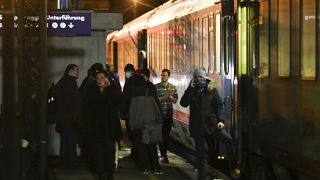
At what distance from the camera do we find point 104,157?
39.1 feet

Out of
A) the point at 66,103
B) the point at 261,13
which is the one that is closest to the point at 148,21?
the point at 66,103

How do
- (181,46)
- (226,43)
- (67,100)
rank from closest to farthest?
1. (226,43)
2. (67,100)
3. (181,46)

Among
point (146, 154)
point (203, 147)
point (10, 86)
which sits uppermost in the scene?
point (10, 86)

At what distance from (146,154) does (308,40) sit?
20.6ft

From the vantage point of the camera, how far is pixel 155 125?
13625mm

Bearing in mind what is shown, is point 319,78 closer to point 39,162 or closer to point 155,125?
point 39,162

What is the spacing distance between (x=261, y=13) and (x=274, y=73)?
1033 mm

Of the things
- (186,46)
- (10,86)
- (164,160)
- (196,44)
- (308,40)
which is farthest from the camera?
(186,46)

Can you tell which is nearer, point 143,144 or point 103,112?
point 103,112

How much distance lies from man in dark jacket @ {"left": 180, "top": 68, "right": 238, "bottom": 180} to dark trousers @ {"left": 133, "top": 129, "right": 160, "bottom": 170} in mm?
1958

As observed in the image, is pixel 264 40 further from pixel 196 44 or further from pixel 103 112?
pixel 196 44

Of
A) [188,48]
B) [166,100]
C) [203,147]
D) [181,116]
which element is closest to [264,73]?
[203,147]

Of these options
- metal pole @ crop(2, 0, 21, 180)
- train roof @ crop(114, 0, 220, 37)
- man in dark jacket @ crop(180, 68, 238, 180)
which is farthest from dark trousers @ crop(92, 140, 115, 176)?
metal pole @ crop(2, 0, 21, 180)

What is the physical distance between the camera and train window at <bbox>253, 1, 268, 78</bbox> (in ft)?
33.7
